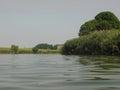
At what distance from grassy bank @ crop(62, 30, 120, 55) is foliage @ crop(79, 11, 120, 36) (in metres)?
28.7

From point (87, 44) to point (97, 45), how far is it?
2795mm

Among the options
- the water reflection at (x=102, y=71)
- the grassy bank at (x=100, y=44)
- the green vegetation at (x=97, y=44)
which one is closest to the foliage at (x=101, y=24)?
the green vegetation at (x=97, y=44)

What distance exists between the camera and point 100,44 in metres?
39.7

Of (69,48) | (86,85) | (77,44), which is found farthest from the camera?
(69,48)

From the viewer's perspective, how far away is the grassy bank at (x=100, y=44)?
3747cm

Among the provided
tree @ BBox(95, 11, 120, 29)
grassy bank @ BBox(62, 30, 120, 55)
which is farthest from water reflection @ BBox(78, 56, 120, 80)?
tree @ BBox(95, 11, 120, 29)

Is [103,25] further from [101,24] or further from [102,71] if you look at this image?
[102,71]

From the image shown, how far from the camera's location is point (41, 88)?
6941mm

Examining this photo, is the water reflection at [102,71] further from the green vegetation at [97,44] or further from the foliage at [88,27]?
the foliage at [88,27]

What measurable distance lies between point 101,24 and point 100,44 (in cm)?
3916

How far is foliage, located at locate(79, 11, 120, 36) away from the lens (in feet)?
255

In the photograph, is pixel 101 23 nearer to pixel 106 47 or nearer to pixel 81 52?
pixel 81 52

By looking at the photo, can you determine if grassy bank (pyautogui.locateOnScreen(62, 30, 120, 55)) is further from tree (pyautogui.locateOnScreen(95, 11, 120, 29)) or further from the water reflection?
tree (pyautogui.locateOnScreen(95, 11, 120, 29))

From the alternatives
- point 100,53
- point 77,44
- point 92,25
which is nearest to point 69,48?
point 77,44
